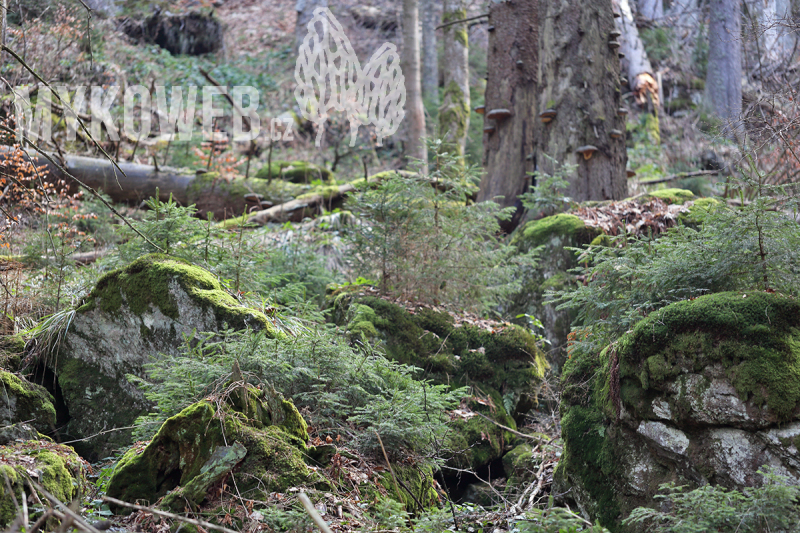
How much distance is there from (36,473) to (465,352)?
3899mm

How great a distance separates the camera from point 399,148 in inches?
691

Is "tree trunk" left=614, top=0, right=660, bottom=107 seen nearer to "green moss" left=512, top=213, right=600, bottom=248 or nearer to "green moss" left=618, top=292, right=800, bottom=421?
"green moss" left=512, top=213, right=600, bottom=248

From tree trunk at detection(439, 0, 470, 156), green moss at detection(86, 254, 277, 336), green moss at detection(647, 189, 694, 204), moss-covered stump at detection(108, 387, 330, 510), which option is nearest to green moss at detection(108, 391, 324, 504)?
moss-covered stump at detection(108, 387, 330, 510)

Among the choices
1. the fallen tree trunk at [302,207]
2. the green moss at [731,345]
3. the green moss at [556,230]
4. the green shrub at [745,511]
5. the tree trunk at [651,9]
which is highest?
the tree trunk at [651,9]

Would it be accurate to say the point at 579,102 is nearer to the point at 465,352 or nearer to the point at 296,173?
the point at 465,352

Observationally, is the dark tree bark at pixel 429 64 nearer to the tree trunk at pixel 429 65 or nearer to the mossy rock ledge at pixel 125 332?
the tree trunk at pixel 429 65

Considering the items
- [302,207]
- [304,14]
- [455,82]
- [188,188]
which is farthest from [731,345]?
[304,14]

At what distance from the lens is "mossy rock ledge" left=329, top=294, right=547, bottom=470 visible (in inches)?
231

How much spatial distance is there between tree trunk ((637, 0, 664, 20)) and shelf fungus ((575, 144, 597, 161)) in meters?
14.1

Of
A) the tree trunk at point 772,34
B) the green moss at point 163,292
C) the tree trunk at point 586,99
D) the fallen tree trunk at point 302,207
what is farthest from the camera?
the fallen tree trunk at point 302,207

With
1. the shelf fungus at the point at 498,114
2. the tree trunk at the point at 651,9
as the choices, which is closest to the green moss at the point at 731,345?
the shelf fungus at the point at 498,114

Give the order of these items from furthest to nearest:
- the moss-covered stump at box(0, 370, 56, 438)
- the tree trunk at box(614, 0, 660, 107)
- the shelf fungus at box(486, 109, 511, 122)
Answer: the tree trunk at box(614, 0, 660, 107) → the shelf fungus at box(486, 109, 511, 122) → the moss-covered stump at box(0, 370, 56, 438)

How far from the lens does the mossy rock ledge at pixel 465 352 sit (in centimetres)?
586

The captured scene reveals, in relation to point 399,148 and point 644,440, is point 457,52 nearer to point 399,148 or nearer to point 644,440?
point 399,148
